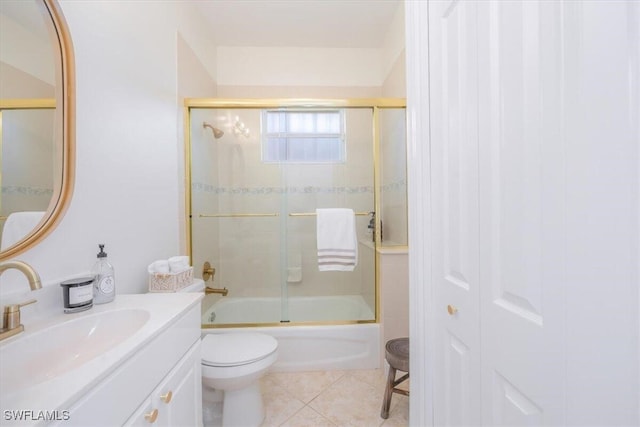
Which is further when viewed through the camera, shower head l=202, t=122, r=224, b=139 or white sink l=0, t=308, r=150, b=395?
shower head l=202, t=122, r=224, b=139

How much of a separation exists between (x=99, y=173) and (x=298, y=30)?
82.1 inches

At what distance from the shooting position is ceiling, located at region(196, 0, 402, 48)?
207 centimetres

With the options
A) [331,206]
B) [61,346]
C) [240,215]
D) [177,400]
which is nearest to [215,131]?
[240,215]

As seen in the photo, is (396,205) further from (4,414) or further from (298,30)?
(4,414)

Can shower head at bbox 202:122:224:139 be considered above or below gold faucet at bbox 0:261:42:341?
above

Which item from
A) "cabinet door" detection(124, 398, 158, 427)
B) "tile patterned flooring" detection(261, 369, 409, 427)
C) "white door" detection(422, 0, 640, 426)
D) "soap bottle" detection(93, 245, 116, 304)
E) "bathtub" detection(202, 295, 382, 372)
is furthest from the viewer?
"bathtub" detection(202, 295, 382, 372)

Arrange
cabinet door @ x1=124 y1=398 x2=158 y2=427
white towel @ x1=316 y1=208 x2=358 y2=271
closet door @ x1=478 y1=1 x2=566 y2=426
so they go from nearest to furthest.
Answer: closet door @ x1=478 y1=1 x2=566 y2=426
cabinet door @ x1=124 y1=398 x2=158 y2=427
white towel @ x1=316 y1=208 x2=358 y2=271

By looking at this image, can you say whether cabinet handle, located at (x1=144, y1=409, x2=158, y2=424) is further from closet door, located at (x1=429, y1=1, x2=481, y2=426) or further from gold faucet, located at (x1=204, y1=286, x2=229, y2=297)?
gold faucet, located at (x1=204, y1=286, x2=229, y2=297)

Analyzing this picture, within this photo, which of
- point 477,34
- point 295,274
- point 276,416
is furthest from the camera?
point 295,274

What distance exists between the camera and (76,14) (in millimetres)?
982

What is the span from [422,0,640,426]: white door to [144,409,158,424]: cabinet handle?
87 cm

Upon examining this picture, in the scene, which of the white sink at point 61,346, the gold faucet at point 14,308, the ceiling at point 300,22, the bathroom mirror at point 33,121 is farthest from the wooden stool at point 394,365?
the ceiling at point 300,22

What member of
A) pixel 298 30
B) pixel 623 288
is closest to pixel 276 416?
pixel 623 288

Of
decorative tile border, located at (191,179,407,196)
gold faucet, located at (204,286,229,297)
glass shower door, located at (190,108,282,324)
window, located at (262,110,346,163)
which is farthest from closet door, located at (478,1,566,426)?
gold faucet, located at (204,286,229,297)
